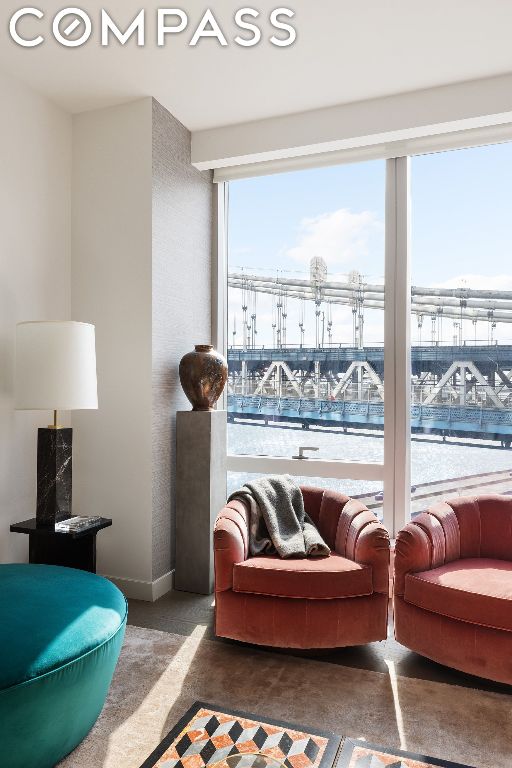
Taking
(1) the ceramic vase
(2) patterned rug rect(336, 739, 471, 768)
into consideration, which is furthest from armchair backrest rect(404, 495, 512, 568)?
(1) the ceramic vase

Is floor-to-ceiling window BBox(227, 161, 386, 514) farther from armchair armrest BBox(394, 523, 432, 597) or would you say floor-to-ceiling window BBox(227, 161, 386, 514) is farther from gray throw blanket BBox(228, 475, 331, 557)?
armchair armrest BBox(394, 523, 432, 597)

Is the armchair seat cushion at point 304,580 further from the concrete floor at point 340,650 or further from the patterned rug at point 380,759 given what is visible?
the patterned rug at point 380,759

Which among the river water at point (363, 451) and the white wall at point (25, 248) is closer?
the white wall at point (25, 248)

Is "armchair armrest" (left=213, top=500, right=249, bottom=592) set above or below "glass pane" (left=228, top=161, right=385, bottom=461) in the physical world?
below

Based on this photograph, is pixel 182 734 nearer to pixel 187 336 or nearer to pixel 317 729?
pixel 317 729

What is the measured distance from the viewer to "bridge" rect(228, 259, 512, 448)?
344 cm

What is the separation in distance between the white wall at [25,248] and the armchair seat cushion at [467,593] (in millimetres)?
2083

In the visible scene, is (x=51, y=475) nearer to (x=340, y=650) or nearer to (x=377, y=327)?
(x=340, y=650)

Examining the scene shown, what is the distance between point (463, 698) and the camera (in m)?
2.26

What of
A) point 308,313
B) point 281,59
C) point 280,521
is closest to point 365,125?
point 281,59

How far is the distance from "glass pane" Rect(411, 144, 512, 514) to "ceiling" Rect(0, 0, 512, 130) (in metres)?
0.57

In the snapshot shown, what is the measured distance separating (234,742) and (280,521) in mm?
1191

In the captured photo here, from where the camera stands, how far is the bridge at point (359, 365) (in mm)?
3436

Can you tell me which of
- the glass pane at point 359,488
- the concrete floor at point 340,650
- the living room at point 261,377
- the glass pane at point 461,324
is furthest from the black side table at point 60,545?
the glass pane at point 461,324
